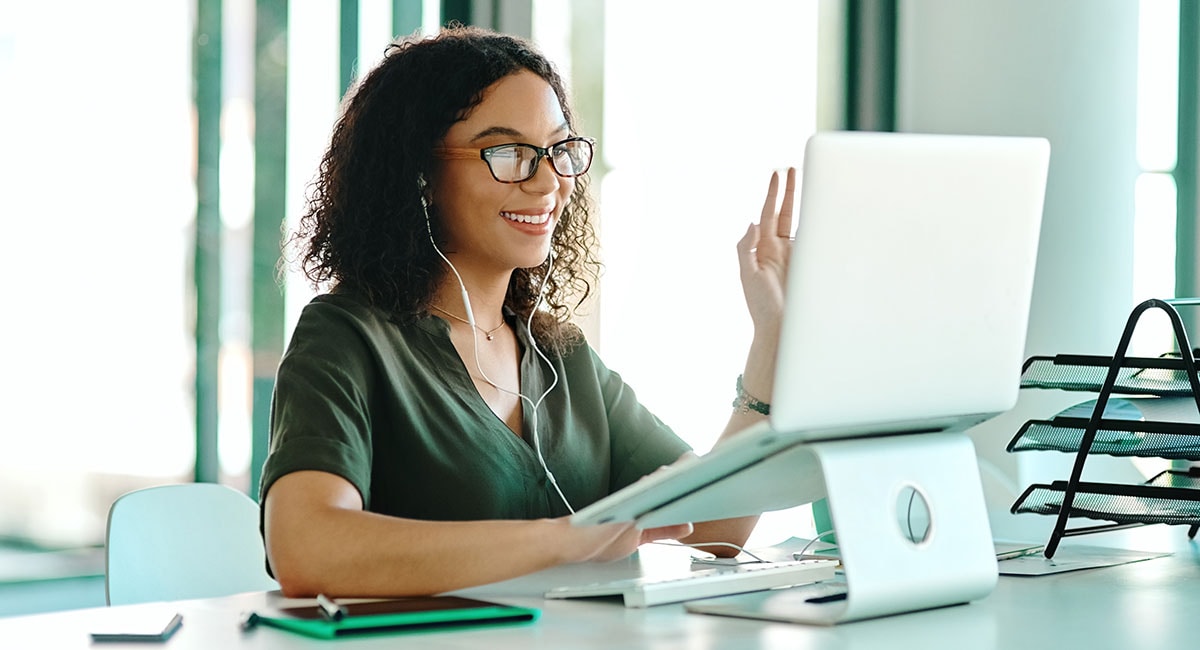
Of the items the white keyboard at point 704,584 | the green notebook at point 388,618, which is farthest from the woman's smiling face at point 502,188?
the green notebook at point 388,618

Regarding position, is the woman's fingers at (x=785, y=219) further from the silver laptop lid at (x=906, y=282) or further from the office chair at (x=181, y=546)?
the office chair at (x=181, y=546)

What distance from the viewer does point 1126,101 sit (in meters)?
4.08

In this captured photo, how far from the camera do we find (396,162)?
1.89 meters

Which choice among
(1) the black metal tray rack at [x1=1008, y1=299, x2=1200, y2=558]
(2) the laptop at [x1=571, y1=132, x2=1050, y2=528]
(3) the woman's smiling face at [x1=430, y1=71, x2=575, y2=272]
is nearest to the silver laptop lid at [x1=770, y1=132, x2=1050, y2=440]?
(2) the laptop at [x1=571, y1=132, x2=1050, y2=528]

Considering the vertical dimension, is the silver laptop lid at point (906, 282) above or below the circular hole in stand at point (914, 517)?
above

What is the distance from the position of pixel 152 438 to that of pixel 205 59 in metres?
0.81

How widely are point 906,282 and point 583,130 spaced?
2.22m

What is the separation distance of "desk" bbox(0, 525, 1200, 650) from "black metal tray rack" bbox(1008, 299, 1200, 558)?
0.78ft

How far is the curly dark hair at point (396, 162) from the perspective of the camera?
1.85 metres

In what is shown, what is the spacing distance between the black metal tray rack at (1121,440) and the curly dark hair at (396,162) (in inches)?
29.1

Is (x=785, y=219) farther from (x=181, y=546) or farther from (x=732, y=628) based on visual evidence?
(x=181, y=546)

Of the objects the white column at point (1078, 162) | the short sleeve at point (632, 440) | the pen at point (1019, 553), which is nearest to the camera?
the pen at point (1019, 553)

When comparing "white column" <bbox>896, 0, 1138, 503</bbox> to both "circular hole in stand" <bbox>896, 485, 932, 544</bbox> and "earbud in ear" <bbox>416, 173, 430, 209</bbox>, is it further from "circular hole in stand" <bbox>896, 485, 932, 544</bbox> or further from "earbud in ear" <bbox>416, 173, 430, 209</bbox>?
"circular hole in stand" <bbox>896, 485, 932, 544</bbox>

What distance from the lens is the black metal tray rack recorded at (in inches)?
63.9
